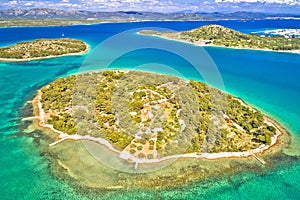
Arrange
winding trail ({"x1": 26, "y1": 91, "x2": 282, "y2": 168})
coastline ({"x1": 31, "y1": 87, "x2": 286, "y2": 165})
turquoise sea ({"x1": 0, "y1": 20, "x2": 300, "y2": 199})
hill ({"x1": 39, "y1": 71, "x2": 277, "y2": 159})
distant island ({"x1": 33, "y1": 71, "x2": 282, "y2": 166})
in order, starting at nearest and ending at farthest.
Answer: turquoise sea ({"x1": 0, "y1": 20, "x2": 300, "y2": 199}) < winding trail ({"x1": 26, "y1": 91, "x2": 282, "y2": 168}) < coastline ({"x1": 31, "y1": 87, "x2": 286, "y2": 165}) < distant island ({"x1": 33, "y1": 71, "x2": 282, "y2": 166}) < hill ({"x1": 39, "y1": 71, "x2": 277, "y2": 159})

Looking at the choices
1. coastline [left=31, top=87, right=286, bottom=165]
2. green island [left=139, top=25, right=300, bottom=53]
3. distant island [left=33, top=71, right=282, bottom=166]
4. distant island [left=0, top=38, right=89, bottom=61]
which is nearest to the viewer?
coastline [left=31, top=87, right=286, bottom=165]

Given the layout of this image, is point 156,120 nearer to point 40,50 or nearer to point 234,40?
point 40,50

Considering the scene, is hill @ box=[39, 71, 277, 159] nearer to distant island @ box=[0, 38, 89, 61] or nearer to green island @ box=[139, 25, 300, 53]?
distant island @ box=[0, 38, 89, 61]

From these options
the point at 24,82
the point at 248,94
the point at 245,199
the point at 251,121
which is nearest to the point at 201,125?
the point at 251,121

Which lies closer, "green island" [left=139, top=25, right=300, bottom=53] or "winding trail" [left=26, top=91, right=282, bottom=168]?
"winding trail" [left=26, top=91, right=282, bottom=168]

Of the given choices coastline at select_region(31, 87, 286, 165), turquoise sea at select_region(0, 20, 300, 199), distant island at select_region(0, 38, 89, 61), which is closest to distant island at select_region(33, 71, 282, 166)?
coastline at select_region(31, 87, 286, 165)

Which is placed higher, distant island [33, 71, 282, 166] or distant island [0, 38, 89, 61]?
distant island [33, 71, 282, 166]

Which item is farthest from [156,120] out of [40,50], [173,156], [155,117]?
[40,50]
